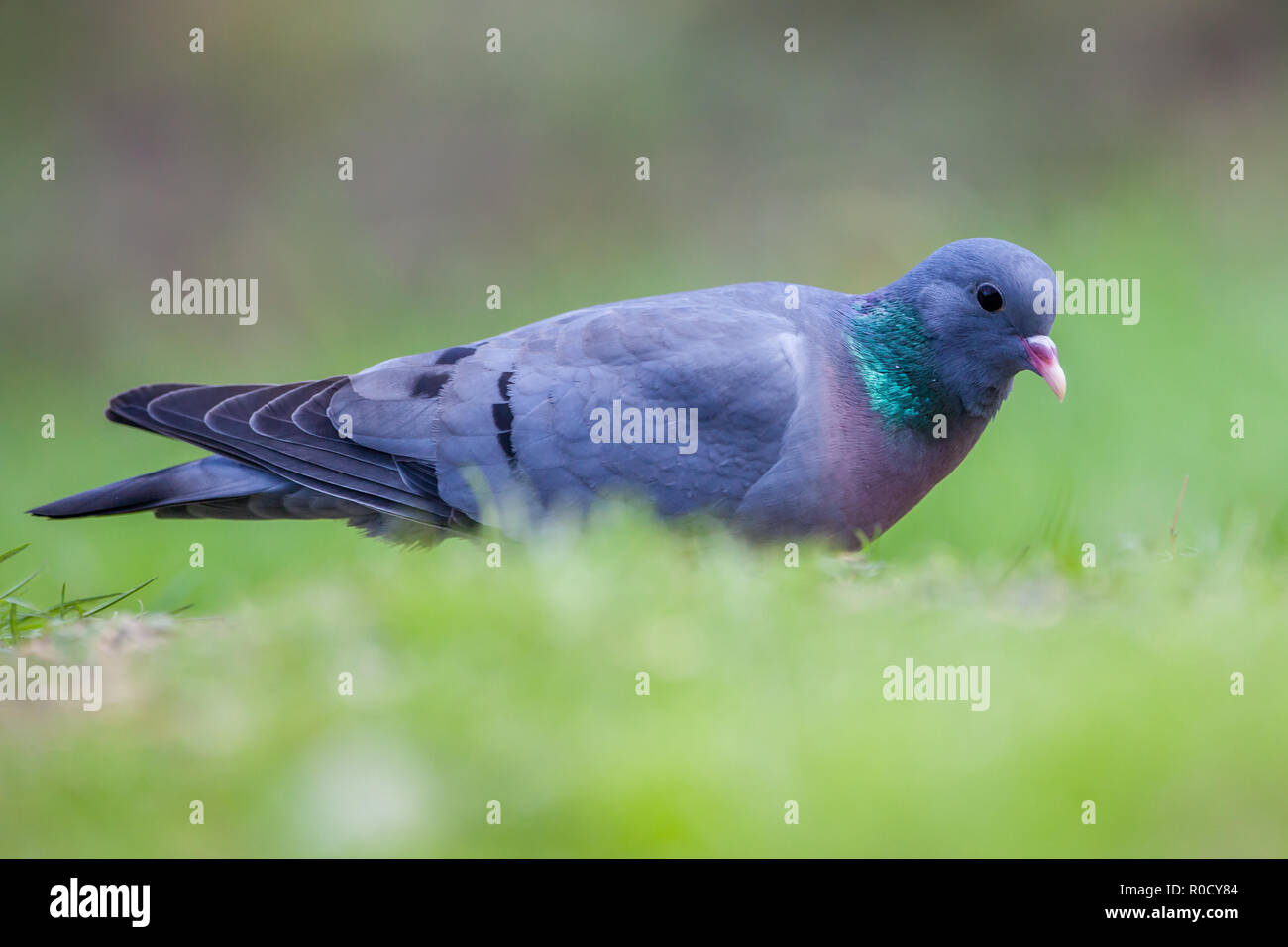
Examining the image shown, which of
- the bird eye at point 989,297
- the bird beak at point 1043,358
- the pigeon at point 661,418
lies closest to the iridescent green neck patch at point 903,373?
the pigeon at point 661,418

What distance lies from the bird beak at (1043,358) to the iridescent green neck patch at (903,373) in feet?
0.96

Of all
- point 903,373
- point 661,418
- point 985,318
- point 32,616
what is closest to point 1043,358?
point 985,318

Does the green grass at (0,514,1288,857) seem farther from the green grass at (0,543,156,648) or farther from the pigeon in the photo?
the pigeon

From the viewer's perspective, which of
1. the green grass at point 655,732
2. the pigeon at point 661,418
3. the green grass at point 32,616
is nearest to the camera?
the green grass at point 655,732

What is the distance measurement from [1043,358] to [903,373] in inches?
16.8

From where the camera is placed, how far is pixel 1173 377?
7812 millimetres

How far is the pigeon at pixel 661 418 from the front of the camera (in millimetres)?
4020

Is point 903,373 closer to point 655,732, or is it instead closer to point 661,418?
point 661,418

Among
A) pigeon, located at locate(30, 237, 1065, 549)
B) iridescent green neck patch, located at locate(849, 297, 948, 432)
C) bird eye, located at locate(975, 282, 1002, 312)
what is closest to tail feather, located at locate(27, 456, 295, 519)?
pigeon, located at locate(30, 237, 1065, 549)

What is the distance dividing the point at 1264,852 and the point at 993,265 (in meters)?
2.34

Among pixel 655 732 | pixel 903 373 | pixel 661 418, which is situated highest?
pixel 903 373

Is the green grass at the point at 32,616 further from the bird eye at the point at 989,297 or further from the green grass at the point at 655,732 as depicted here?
the bird eye at the point at 989,297

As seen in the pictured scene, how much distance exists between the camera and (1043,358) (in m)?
4.05

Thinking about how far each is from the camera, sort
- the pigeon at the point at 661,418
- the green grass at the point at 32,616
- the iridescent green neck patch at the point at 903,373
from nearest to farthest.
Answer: the green grass at the point at 32,616
the pigeon at the point at 661,418
the iridescent green neck patch at the point at 903,373
